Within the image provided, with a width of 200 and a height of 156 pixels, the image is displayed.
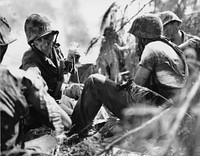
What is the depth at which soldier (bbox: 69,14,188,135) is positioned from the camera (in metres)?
7.00

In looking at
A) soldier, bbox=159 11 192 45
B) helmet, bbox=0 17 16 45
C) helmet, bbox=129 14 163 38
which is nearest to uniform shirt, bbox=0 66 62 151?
helmet, bbox=0 17 16 45

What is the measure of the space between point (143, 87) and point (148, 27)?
1.04m

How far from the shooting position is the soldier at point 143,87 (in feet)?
23.0

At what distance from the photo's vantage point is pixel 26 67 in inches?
292

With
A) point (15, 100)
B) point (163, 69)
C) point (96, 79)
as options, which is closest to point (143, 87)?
point (163, 69)

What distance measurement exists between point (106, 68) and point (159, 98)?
649 centimetres

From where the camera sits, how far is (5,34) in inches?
256

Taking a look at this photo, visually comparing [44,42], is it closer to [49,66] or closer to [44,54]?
[44,54]

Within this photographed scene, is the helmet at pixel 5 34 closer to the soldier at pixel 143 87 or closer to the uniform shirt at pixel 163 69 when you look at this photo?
the soldier at pixel 143 87

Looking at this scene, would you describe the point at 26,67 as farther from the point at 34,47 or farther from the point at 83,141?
the point at 83,141

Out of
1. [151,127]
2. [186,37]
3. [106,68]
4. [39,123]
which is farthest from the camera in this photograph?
[106,68]

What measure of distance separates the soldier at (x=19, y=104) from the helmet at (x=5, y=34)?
27.4 inches

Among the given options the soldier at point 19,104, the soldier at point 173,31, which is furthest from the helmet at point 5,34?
the soldier at point 173,31

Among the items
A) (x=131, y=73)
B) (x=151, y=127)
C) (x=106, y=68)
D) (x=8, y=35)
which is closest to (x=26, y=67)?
(x=8, y=35)
